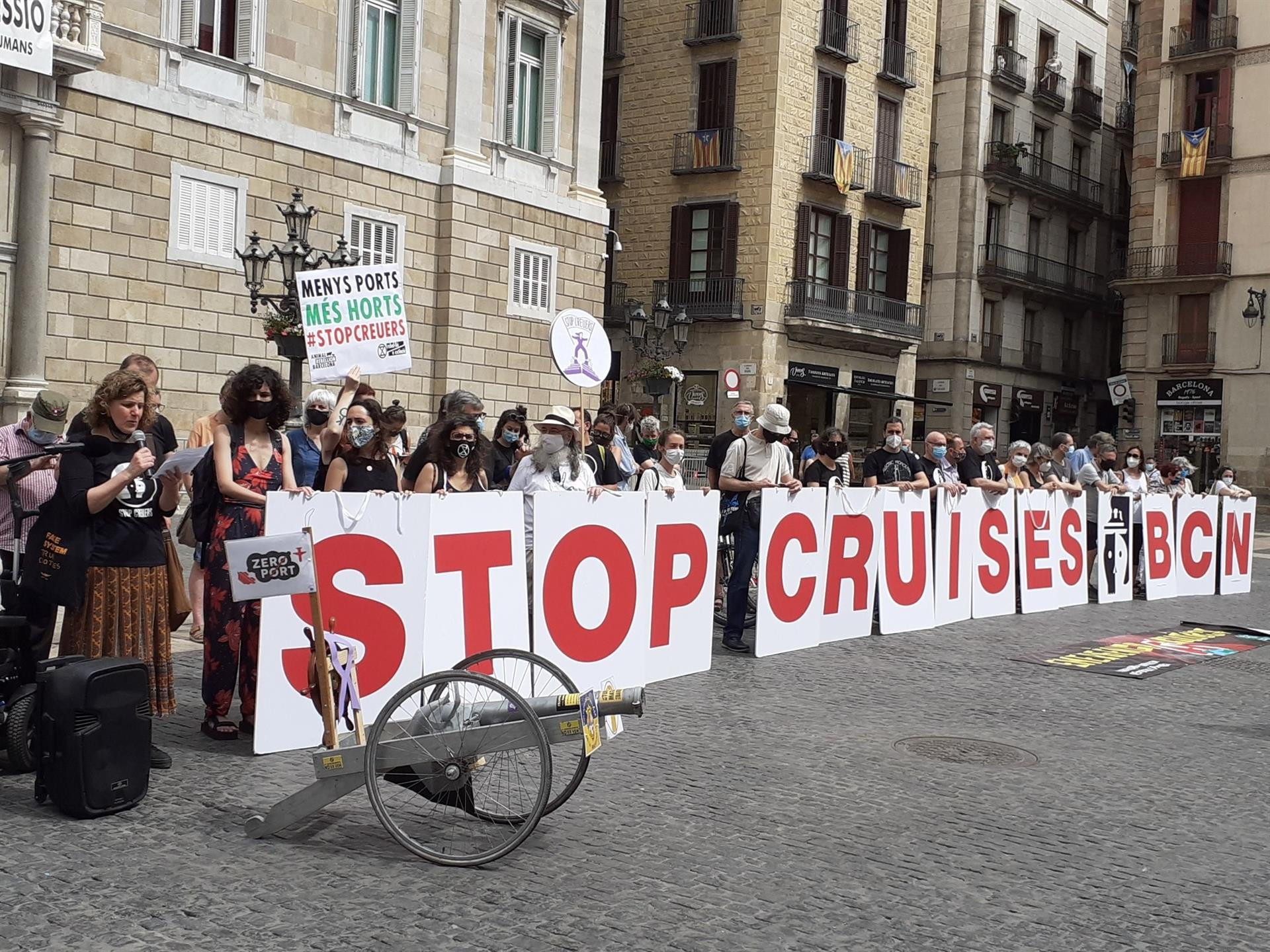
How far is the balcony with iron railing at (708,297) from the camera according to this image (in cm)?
3672

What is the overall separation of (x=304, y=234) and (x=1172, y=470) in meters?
11.8

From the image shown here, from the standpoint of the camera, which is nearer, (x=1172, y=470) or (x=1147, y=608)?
(x=1147, y=608)

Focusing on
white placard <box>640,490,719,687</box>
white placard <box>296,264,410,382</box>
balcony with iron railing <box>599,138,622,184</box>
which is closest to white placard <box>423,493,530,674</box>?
white placard <box>640,490,719,687</box>

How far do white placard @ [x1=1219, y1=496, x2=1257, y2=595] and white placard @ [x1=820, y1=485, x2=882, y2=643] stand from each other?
7903 mm

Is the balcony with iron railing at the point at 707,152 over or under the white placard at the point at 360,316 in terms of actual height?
over

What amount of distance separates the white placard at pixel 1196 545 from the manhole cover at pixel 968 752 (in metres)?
10.4

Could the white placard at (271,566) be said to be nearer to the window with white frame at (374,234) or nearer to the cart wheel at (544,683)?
the cart wheel at (544,683)

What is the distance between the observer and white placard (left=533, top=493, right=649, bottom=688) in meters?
8.33

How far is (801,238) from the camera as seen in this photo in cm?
3741

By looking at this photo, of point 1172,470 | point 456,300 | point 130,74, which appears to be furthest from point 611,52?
point 1172,470

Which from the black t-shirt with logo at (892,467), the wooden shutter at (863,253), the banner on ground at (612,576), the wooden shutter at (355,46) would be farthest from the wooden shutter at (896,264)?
the black t-shirt with logo at (892,467)

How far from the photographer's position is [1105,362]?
52562 mm

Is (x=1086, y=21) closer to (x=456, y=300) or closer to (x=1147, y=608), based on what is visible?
(x=456, y=300)

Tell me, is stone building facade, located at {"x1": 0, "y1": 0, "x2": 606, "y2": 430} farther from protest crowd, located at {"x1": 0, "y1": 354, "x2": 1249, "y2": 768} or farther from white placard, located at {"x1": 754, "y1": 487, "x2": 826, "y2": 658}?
white placard, located at {"x1": 754, "y1": 487, "x2": 826, "y2": 658}
